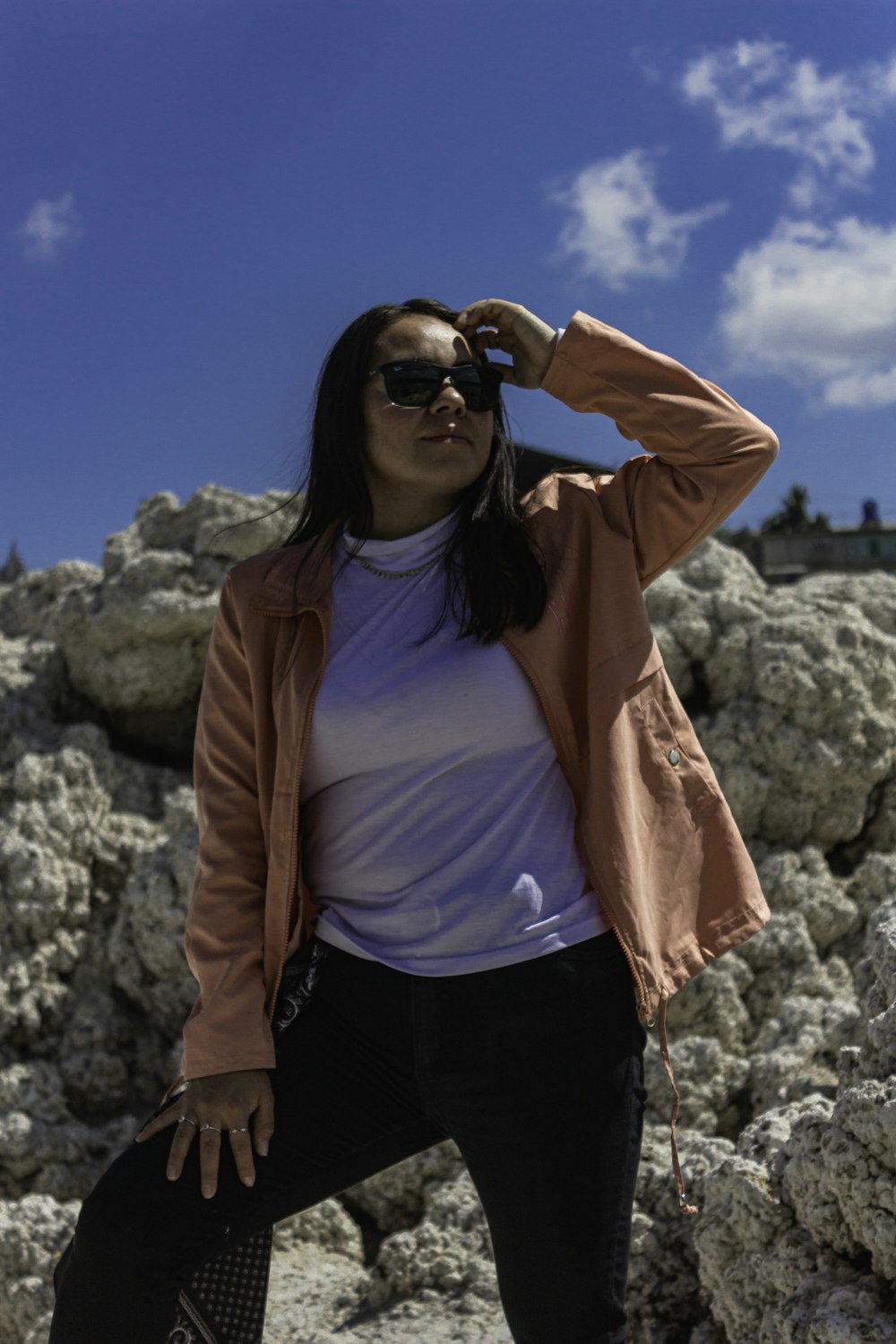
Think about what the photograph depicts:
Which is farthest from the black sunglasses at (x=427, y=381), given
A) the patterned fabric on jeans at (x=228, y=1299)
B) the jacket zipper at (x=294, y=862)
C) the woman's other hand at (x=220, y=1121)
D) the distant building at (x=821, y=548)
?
the distant building at (x=821, y=548)

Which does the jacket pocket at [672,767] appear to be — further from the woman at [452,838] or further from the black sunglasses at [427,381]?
the black sunglasses at [427,381]

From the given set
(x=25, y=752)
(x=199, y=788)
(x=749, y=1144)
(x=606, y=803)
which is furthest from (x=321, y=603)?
(x=25, y=752)

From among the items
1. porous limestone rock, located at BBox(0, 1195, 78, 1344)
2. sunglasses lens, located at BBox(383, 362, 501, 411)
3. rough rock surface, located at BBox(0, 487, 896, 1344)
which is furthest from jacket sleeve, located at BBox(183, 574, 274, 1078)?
porous limestone rock, located at BBox(0, 1195, 78, 1344)

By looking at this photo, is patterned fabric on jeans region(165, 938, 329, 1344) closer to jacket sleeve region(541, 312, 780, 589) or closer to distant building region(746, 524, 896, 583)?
jacket sleeve region(541, 312, 780, 589)

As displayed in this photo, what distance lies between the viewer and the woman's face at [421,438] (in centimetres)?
257

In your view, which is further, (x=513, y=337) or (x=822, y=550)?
(x=822, y=550)

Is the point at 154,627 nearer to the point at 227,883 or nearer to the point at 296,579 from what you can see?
the point at 296,579

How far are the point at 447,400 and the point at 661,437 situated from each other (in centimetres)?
42

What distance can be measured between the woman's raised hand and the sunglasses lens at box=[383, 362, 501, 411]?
12 centimetres

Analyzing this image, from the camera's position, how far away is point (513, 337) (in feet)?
8.84

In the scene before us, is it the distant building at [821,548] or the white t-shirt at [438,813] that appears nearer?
the white t-shirt at [438,813]

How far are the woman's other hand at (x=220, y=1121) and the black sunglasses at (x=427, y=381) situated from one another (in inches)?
51.2

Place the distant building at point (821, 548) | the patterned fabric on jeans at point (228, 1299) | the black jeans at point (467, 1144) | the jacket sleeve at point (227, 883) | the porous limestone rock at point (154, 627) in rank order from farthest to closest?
the distant building at point (821, 548) < the porous limestone rock at point (154, 627) < the jacket sleeve at point (227, 883) < the patterned fabric on jeans at point (228, 1299) < the black jeans at point (467, 1144)

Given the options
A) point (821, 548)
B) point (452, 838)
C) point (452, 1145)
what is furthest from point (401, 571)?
point (821, 548)
